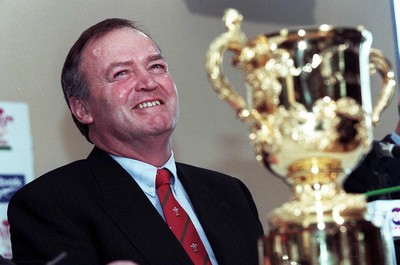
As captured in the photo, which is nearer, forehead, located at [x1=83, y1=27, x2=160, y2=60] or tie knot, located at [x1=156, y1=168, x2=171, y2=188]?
tie knot, located at [x1=156, y1=168, x2=171, y2=188]

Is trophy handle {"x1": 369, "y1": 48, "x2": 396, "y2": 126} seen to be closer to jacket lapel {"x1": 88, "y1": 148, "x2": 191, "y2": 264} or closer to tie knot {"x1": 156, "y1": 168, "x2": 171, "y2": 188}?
jacket lapel {"x1": 88, "y1": 148, "x2": 191, "y2": 264}

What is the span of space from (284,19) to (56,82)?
1.04 m

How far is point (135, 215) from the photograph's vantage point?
2.08m

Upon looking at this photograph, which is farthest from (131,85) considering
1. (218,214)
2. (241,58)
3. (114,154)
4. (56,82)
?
(241,58)

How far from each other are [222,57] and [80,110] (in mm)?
1440

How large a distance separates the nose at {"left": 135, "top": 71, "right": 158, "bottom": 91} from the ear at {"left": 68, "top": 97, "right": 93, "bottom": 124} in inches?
8.6

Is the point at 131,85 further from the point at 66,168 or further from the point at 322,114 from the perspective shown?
the point at 322,114

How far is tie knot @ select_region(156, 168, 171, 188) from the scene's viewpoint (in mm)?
2256

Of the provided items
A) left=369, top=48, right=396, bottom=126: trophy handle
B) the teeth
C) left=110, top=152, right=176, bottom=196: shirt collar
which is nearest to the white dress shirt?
left=110, top=152, right=176, bottom=196: shirt collar

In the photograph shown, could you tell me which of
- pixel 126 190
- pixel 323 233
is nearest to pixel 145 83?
pixel 126 190

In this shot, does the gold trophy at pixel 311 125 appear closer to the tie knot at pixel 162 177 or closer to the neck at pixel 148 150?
the tie knot at pixel 162 177

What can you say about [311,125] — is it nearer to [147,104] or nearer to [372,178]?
[147,104]

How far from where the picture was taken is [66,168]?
89.1 inches

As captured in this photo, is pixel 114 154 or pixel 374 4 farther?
pixel 374 4
